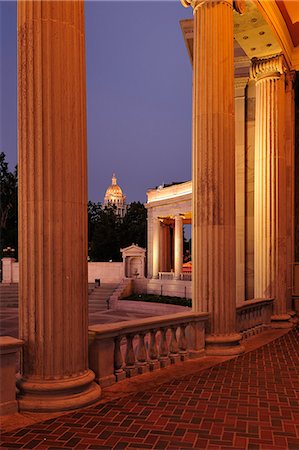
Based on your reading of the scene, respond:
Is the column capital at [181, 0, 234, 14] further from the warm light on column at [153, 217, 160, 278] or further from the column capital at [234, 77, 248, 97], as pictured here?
the warm light on column at [153, 217, 160, 278]

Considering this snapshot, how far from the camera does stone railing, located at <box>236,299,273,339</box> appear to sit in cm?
1448

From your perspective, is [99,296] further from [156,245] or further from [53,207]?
[53,207]

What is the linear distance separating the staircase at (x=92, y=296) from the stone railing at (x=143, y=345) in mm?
32621

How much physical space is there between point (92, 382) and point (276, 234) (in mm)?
10557

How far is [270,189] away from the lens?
56.5 ft

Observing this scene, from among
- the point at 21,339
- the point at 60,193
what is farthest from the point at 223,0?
the point at 21,339

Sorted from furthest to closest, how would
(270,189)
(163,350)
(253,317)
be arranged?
(270,189) < (253,317) < (163,350)

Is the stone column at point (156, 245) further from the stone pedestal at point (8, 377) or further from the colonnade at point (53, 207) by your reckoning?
the stone pedestal at point (8, 377)

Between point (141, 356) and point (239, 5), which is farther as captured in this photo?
point (239, 5)

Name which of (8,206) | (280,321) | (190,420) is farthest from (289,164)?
(8,206)

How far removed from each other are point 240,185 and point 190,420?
→ 13075mm

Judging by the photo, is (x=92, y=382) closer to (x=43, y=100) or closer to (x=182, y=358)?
(x=182, y=358)

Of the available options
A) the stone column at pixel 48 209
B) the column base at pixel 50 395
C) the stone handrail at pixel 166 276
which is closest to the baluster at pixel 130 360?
the stone column at pixel 48 209

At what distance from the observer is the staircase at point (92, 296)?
46734 mm
